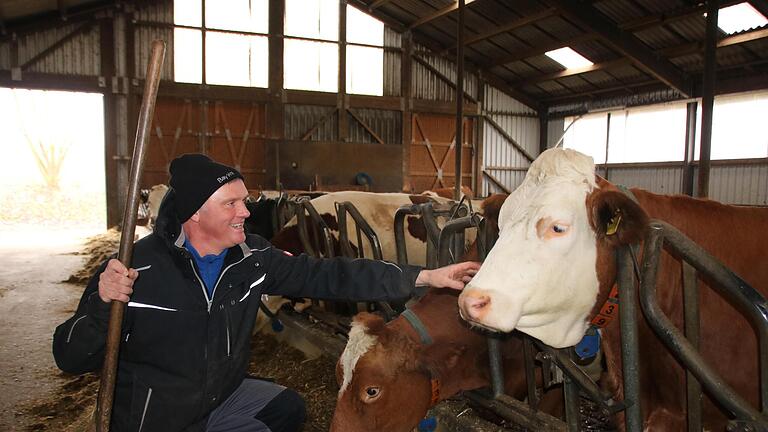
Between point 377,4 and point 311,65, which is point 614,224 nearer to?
point 311,65

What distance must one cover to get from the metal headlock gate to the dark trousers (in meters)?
0.97

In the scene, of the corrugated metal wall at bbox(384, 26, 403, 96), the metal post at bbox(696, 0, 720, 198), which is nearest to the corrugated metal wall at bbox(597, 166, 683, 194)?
the corrugated metal wall at bbox(384, 26, 403, 96)

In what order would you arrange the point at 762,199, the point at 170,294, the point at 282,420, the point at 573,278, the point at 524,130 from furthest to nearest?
the point at 524,130 → the point at 762,199 → the point at 282,420 → the point at 170,294 → the point at 573,278

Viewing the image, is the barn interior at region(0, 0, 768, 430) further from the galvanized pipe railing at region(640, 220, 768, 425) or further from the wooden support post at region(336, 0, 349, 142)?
the galvanized pipe railing at region(640, 220, 768, 425)

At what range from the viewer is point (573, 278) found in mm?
1942

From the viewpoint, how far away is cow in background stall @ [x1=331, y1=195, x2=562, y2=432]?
229cm

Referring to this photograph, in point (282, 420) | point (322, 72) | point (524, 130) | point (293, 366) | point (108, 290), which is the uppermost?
point (322, 72)

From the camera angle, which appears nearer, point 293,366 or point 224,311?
point 224,311

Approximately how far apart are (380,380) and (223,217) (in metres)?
0.93

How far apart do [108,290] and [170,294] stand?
278 millimetres

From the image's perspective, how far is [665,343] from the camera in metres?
1.90

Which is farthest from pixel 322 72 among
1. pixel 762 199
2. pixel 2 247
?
pixel 762 199

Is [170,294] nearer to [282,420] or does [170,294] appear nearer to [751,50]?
[282,420]

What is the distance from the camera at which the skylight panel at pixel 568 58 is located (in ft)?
54.0
